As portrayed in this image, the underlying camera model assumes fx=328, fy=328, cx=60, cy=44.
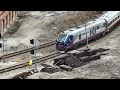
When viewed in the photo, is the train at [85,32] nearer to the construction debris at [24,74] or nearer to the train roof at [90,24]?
the train roof at [90,24]

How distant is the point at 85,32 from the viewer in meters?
33.0

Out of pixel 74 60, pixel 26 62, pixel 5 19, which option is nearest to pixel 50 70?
pixel 26 62

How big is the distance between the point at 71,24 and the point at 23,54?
33.6ft

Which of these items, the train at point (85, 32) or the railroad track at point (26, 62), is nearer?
the railroad track at point (26, 62)

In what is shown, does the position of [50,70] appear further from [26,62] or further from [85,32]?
[85,32]

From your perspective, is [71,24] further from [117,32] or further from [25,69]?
[25,69]

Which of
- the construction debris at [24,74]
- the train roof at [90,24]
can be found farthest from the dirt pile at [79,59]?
the train roof at [90,24]

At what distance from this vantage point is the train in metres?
31.1

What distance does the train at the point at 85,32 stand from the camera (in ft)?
102

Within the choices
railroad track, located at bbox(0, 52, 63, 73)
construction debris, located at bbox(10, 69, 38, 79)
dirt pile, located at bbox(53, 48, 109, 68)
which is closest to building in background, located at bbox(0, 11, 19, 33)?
railroad track, located at bbox(0, 52, 63, 73)

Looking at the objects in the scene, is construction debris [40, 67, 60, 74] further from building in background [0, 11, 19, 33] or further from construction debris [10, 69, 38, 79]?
building in background [0, 11, 19, 33]

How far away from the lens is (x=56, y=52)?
3056cm

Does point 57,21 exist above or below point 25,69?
above
